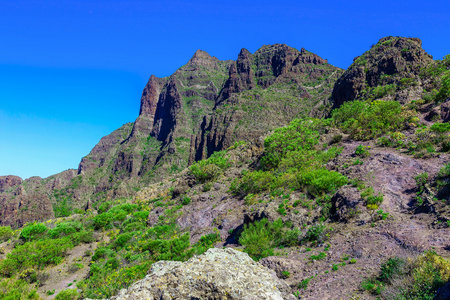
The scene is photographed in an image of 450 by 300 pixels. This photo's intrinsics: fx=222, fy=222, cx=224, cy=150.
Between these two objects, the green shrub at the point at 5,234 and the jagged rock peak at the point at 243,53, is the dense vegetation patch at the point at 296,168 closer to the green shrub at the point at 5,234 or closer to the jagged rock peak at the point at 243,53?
the green shrub at the point at 5,234

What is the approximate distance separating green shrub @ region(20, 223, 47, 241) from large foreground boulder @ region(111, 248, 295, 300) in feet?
101

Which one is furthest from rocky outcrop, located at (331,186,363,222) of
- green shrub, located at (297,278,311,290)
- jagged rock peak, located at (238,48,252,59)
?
jagged rock peak, located at (238,48,252,59)

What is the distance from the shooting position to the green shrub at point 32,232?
28.8m

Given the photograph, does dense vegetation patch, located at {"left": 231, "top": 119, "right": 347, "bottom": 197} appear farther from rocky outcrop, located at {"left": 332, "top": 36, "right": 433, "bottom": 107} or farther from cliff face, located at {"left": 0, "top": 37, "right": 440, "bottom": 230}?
cliff face, located at {"left": 0, "top": 37, "right": 440, "bottom": 230}

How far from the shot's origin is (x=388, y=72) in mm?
50312

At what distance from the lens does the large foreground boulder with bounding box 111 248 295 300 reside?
680 cm

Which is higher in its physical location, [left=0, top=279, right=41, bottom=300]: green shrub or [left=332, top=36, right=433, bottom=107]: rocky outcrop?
[left=332, top=36, right=433, bottom=107]: rocky outcrop

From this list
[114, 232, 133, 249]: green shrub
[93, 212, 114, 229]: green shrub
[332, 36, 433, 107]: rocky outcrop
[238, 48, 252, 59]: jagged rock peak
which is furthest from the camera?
[238, 48, 252, 59]: jagged rock peak

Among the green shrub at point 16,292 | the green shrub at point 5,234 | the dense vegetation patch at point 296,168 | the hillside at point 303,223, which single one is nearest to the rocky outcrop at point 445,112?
the hillside at point 303,223

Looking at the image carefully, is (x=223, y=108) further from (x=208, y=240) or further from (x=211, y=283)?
(x=211, y=283)

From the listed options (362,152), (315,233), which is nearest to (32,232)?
(315,233)

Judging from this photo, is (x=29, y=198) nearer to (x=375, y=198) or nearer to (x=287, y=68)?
(x=375, y=198)

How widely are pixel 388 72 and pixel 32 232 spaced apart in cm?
7216

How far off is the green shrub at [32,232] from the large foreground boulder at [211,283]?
3093 centimetres
